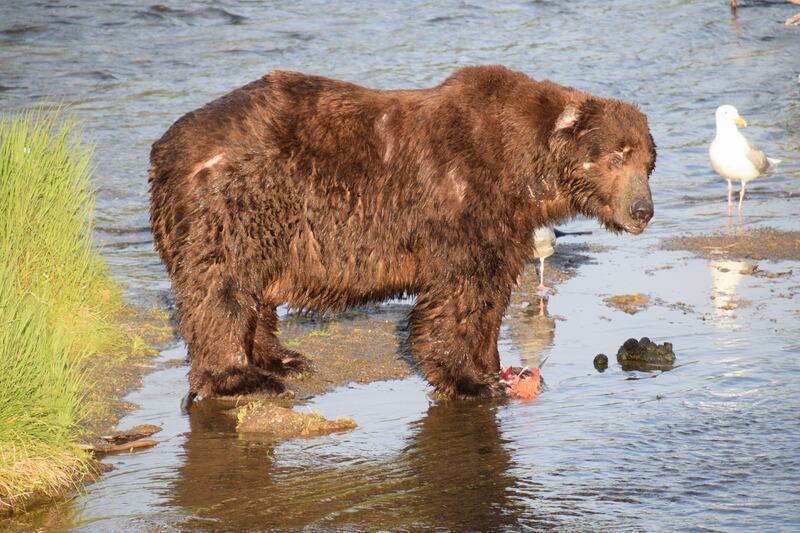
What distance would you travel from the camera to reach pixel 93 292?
861cm

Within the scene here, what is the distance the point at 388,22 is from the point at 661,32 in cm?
496

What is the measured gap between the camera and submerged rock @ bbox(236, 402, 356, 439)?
6695 mm

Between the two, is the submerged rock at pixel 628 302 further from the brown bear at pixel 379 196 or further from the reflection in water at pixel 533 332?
the brown bear at pixel 379 196

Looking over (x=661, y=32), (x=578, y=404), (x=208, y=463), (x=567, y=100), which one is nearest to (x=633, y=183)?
(x=567, y=100)

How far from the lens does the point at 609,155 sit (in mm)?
7180

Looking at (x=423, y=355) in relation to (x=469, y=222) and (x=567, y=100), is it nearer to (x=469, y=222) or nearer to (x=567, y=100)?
(x=469, y=222)

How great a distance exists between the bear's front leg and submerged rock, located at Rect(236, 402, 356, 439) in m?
0.77

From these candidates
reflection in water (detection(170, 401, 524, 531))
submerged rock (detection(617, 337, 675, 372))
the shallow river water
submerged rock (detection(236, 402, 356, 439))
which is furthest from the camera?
submerged rock (detection(617, 337, 675, 372))

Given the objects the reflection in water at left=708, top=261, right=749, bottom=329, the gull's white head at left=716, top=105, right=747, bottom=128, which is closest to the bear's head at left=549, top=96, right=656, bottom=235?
the reflection in water at left=708, top=261, right=749, bottom=329

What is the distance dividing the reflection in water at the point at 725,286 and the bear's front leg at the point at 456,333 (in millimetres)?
2069

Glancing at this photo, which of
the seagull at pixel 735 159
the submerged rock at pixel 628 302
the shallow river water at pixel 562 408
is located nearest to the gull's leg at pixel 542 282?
the shallow river water at pixel 562 408

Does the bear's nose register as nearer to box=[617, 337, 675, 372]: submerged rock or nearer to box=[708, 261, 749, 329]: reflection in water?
box=[617, 337, 675, 372]: submerged rock

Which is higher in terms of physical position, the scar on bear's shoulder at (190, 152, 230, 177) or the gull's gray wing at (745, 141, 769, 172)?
the scar on bear's shoulder at (190, 152, 230, 177)

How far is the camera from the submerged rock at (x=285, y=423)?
670 cm
